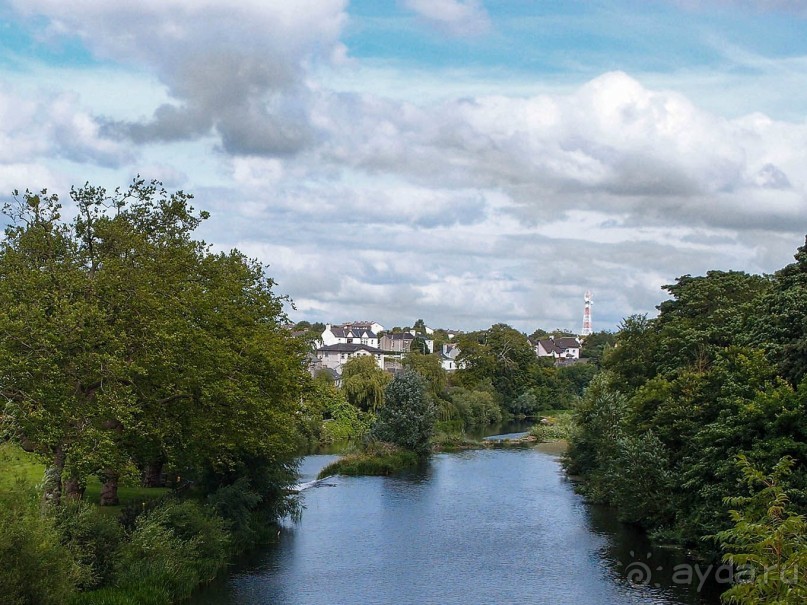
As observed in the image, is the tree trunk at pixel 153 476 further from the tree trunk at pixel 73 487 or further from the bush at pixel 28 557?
the bush at pixel 28 557

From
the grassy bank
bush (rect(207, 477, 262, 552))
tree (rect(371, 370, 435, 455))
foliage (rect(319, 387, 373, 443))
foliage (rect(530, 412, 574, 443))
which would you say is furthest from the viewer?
foliage (rect(530, 412, 574, 443))

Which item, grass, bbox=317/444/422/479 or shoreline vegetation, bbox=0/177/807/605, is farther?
grass, bbox=317/444/422/479

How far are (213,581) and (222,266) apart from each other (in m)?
14.1

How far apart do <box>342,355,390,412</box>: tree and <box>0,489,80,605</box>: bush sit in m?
61.8

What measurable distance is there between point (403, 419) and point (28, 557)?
50.9m

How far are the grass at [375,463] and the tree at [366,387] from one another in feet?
50.1

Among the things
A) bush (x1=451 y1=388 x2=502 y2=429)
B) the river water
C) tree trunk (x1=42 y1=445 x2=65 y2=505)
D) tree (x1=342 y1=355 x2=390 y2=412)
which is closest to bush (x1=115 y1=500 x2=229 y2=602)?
the river water

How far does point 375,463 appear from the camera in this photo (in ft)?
217

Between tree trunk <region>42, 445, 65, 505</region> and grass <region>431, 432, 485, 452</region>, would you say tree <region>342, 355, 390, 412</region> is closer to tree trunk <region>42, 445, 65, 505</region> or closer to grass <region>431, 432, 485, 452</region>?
grass <region>431, 432, 485, 452</region>

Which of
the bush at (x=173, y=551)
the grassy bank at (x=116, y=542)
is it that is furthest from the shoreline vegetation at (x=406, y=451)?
the bush at (x=173, y=551)

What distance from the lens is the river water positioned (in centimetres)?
3269

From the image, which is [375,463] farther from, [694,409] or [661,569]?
[661,569]

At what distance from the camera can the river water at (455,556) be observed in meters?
32.7

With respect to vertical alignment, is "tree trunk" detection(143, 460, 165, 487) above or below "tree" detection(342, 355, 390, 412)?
below
